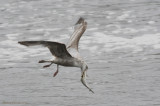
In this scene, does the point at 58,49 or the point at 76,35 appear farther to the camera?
the point at 76,35

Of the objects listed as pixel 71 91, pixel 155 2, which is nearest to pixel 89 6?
pixel 155 2

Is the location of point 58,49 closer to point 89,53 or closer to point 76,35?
point 76,35

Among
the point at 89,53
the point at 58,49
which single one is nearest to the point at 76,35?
the point at 58,49

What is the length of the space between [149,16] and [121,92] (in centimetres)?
807

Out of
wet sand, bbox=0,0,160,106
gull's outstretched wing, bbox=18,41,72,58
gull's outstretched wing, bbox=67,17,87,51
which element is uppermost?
gull's outstretched wing, bbox=18,41,72,58

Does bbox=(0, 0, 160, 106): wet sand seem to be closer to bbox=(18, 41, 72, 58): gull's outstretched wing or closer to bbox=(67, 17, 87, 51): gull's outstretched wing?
bbox=(67, 17, 87, 51): gull's outstretched wing

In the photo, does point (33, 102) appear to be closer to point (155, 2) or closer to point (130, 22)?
point (130, 22)

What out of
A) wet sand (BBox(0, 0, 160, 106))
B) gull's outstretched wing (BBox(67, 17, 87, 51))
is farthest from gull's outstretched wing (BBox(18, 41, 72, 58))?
wet sand (BBox(0, 0, 160, 106))

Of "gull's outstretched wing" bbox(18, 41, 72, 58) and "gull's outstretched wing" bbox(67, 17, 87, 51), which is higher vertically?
"gull's outstretched wing" bbox(18, 41, 72, 58)

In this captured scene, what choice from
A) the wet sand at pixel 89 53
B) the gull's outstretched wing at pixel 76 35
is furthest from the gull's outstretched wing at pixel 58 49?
the wet sand at pixel 89 53

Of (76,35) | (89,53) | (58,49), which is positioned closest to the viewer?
(58,49)

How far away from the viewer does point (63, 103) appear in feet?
43.5

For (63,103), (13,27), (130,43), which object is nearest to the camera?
(63,103)

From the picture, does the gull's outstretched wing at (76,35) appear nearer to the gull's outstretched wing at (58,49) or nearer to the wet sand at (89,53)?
the gull's outstretched wing at (58,49)
